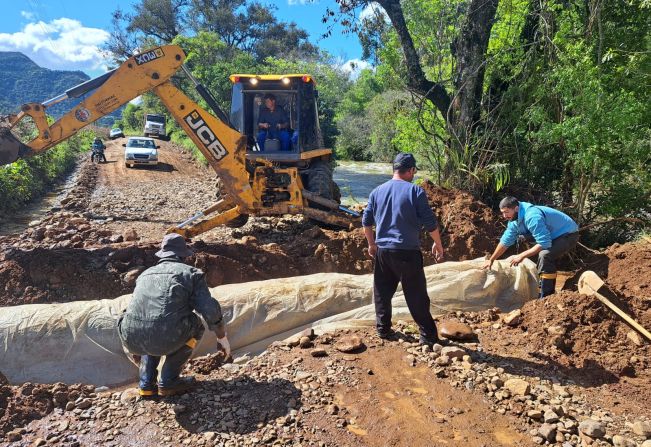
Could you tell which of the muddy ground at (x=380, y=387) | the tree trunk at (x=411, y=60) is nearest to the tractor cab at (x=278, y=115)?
the tree trunk at (x=411, y=60)

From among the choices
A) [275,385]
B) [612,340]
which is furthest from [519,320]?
[275,385]

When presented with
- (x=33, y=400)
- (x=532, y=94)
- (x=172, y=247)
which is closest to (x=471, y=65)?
(x=532, y=94)

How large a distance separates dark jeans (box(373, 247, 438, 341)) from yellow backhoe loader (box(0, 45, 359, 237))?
3.06 meters

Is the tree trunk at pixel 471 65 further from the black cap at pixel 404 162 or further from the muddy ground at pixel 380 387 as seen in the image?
the black cap at pixel 404 162

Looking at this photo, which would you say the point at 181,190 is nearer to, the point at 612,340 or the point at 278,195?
the point at 278,195

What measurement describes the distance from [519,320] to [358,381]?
180cm

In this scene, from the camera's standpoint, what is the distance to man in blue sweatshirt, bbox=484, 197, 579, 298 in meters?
4.31

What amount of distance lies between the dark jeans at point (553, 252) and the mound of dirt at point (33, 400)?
4168 millimetres

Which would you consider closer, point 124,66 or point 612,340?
point 612,340

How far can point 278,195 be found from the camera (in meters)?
6.77

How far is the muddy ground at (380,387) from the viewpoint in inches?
109

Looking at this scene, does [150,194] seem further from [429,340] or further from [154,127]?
[154,127]

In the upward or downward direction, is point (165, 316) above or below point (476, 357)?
above

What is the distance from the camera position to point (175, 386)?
3145 mm
